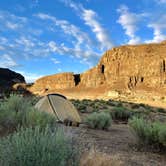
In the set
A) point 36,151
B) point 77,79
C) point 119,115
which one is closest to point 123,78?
point 77,79

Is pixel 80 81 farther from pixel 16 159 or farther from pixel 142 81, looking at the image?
pixel 16 159

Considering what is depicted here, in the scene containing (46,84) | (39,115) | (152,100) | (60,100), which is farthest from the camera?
(46,84)

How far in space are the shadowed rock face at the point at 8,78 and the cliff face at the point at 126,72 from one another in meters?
9.76

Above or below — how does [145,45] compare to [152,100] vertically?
above

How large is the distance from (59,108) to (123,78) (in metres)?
89.1

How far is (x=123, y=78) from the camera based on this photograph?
346ft

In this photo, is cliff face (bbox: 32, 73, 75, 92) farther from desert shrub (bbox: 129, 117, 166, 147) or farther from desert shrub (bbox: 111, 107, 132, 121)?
desert shrub (bbox: 129, 117, 166, 147)

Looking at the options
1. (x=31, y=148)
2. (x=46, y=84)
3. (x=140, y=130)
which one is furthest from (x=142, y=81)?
(x=31, y=148)

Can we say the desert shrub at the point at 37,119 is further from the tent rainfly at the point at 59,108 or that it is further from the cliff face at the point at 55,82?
the cliff face at the point at 55,82

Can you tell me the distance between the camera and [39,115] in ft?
34.1

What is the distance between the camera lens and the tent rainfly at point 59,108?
1686 centimetres

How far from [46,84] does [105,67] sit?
26.3m

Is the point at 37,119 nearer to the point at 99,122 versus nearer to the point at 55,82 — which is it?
the point at 99,122

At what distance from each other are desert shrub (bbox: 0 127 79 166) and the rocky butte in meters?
84.2
